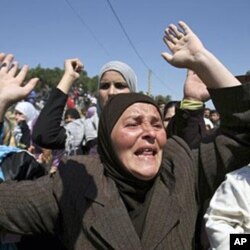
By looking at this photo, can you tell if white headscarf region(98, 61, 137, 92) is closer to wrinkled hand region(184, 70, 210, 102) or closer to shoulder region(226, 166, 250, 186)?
wrinkled hand region(184, 70, 210, 102)

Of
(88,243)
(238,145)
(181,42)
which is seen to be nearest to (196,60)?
(181,42)

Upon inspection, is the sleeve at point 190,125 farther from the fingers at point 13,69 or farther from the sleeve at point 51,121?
the fingers at point 13,69

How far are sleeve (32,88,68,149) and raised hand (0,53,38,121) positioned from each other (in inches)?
16.2

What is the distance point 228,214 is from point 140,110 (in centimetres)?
65

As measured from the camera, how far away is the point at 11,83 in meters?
1.94

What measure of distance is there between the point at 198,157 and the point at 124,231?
0.49 metres

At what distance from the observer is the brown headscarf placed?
6.16 ft

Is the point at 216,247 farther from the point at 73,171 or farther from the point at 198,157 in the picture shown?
the point at 73,171

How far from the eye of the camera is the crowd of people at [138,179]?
1781 millimetres

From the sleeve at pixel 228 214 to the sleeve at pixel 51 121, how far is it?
1.12m

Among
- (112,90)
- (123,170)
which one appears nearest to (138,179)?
(123,170)

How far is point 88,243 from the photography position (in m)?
1.80

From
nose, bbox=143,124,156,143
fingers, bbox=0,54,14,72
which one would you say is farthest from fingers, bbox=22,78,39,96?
nose, bbox=143,124,156,143

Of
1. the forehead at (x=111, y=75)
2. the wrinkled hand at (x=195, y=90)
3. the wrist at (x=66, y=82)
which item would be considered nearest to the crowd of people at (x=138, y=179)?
the wrinkled hand at (x=195, y=90)
